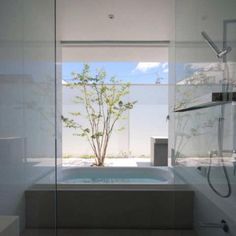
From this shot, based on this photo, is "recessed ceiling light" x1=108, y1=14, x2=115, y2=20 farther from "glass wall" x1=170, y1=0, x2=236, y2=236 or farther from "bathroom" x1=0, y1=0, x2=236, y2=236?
"glass wall" x1=170, y1=0, x2=236, y2=236

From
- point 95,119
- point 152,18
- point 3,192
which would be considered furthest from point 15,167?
point 95,119

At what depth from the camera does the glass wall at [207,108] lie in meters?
1.65

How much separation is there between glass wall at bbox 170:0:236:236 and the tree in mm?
2731

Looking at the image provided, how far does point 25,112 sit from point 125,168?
2.01m

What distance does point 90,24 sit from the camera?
3088 mm

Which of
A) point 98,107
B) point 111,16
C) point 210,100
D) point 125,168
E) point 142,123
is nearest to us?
point 210,100

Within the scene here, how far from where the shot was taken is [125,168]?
3467 mm

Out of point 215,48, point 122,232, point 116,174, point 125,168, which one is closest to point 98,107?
point 125,168

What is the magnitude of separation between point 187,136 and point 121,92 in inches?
126

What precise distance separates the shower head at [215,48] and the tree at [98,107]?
338 cm

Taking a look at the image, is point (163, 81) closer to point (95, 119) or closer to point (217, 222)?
point (95, 119)

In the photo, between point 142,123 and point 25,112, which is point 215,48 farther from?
point 142,123

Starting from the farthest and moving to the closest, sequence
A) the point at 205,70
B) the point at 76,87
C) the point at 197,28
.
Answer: the point at 76,87 < the point at 197,28 < the point at 205,70

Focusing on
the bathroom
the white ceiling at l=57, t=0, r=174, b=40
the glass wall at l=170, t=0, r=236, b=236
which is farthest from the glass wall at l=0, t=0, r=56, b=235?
the glass wall at l=170, t=0, r=236, b=236
